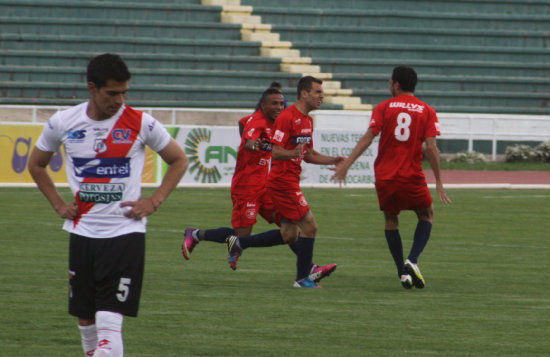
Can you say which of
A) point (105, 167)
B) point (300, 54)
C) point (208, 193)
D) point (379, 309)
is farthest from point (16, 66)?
point (105, 167)

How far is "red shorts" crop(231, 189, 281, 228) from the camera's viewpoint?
10477 mm

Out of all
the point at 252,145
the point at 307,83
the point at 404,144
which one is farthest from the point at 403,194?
the point at 252,145

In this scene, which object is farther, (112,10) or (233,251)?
(112,10)

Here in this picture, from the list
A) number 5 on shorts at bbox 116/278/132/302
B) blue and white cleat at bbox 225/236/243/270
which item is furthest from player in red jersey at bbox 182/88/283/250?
number 5 on shorts at bbox 116/278/132/302

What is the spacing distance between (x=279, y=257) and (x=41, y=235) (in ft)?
11.1

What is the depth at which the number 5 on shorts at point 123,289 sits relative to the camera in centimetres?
497

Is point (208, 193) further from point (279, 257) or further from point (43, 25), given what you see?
point (43, 25)

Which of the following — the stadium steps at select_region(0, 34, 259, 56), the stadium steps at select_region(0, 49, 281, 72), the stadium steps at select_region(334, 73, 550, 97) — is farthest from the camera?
the stadium steps at select_region(334, 73, 550, 97)

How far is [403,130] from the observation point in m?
9.35

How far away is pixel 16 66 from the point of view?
29.0 m

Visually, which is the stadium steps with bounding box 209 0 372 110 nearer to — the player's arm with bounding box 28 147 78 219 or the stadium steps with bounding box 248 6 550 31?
the stadium steps with bounding box 248 6 550 31

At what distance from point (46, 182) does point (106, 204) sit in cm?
44

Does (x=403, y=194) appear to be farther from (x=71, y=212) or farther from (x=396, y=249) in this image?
(x=71, y=212)

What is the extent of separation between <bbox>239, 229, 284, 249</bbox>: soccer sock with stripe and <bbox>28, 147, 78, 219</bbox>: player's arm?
500cm
